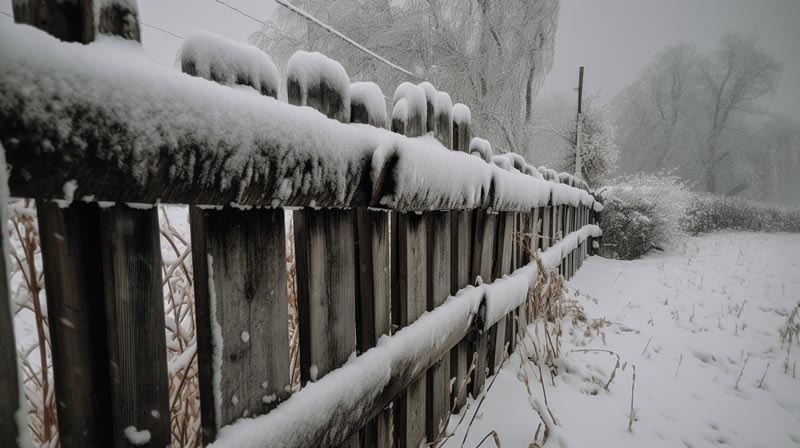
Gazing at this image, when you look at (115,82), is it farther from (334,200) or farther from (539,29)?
(539,29)

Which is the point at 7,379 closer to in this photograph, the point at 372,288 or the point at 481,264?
the point at 372,288

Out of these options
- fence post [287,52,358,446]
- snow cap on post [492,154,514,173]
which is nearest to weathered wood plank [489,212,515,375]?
snow cap on post [492,154,514,173]

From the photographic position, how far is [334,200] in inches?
28.2

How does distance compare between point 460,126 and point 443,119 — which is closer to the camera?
point 443,119

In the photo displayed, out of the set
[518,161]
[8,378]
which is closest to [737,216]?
[518,161]

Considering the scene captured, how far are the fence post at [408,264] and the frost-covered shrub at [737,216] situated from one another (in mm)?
13945

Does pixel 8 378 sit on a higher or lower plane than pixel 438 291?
higher

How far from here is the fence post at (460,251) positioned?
1.51 m

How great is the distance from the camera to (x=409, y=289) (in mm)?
1183

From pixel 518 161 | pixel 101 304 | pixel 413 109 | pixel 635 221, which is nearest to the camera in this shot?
pixel 101 304

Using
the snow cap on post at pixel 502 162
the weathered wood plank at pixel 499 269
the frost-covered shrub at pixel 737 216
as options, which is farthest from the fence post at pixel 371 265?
the frost-covered shrub at pixel 737 216

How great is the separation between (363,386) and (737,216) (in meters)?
18.3

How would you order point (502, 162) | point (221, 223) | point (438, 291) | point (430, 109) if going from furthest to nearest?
1. point (502, 162)
2. point (438, 291)
3. point (430, 109)
4. point (221, 223)

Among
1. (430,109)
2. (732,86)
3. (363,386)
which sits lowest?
(363,386)
